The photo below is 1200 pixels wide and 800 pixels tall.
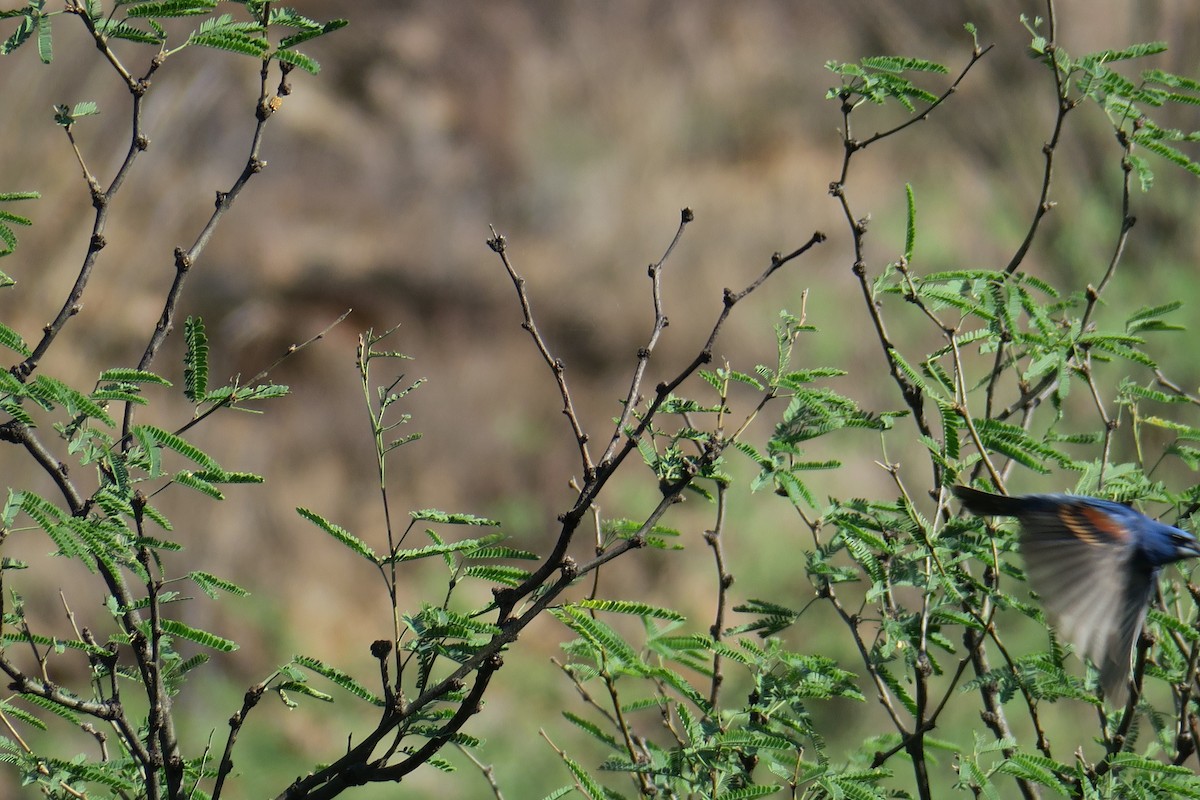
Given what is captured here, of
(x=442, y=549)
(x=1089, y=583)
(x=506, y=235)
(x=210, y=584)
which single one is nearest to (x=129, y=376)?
(x=210, y=584)

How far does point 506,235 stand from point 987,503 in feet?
18.0

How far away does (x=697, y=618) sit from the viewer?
6102 millimetres

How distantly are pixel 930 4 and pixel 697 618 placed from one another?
448 cm

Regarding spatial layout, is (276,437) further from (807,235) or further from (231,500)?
(807,235)

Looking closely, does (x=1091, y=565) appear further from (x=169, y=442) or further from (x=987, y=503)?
(x=169, y=442)

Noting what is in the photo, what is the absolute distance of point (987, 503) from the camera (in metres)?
1.70

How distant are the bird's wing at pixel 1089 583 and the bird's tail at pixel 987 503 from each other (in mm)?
35

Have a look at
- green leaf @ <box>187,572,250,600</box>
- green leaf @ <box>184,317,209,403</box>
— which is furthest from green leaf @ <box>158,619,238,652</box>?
green leaf @ <box>184,317,209,403</box>

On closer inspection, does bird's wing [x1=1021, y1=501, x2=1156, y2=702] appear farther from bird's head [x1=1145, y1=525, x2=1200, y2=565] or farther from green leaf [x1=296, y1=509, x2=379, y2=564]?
green leaf [x1=296, y1=509, x2=379, y2=564]

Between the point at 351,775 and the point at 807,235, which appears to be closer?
the point at 351,775

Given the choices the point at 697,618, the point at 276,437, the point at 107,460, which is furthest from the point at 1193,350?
the point at 107,460

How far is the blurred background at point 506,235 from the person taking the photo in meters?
5.85

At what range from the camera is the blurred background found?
5852 mm

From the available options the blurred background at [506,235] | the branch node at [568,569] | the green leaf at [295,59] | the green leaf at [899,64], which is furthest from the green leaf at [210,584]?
the blurred background at [506,235]
